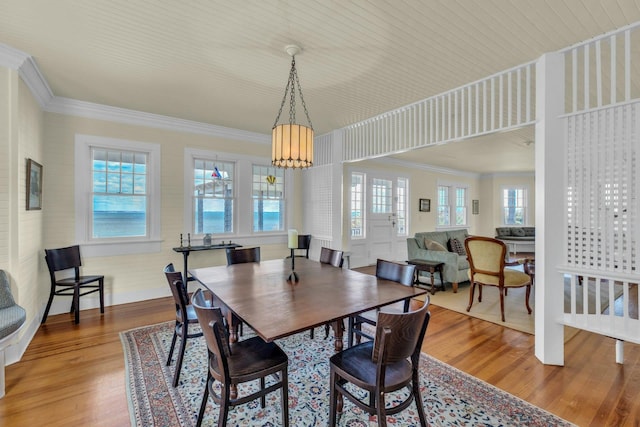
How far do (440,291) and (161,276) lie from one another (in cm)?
447

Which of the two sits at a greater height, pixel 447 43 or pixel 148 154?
pixel 447 43

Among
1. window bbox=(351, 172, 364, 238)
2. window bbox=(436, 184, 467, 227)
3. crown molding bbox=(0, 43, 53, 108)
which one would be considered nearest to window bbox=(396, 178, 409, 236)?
window bbox=(351, 172, 364, 238)

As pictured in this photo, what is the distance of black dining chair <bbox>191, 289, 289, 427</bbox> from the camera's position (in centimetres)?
145

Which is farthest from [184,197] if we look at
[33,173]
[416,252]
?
[416,252]

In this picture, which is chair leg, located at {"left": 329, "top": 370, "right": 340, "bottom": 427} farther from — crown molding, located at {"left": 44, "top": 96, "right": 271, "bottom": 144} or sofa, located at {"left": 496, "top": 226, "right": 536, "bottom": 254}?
sofa, located at {"left": 496, "top": 226, "right": 536, "bottom": 254}

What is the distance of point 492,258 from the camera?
3.66m

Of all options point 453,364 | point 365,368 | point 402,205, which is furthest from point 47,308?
point 402,205

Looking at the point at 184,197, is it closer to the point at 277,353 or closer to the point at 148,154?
the point at 148,154

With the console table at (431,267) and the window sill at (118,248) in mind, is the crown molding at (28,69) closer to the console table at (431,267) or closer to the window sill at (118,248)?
the window sill at (118,248)

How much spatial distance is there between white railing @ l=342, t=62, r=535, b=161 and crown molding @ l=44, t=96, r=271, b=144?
1.98 metres

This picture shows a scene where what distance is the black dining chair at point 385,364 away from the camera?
54.3 inches

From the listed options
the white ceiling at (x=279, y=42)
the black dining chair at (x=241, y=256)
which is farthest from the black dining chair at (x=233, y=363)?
the white ceiling at (x=279, y=42)

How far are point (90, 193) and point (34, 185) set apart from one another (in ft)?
2.57

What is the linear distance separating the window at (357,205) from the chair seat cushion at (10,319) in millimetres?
5391
